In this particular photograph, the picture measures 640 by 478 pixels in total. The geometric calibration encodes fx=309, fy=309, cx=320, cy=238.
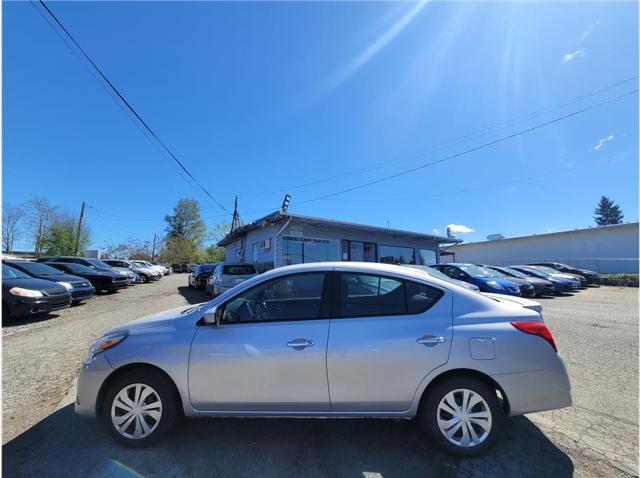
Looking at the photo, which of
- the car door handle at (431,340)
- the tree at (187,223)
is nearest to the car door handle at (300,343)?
the car door handle at (431,340)

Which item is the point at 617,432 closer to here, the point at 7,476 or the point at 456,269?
the point at 7,476

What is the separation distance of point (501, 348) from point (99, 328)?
8331 millimetres

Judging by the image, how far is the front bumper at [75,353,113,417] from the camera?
9.17 feet

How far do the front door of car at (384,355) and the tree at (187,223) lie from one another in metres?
67.5

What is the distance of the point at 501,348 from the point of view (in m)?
2.60

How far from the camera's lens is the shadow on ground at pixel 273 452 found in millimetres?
2455

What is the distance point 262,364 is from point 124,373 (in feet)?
4.31

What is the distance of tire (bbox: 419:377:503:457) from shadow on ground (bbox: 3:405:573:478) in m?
0.12

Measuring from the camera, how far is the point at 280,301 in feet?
10.0

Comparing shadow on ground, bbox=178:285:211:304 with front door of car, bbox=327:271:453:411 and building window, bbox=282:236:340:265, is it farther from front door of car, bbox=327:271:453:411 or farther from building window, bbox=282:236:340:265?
front door of car, bbox=327:271:453:411

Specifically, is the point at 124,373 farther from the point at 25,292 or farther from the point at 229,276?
the point at 229,276

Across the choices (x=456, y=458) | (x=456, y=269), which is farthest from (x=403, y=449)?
(x=456, y=269)

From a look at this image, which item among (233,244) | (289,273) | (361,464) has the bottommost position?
(361,464)

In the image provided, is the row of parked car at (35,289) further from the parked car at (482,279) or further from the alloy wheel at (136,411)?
the parked car at (482,279)
